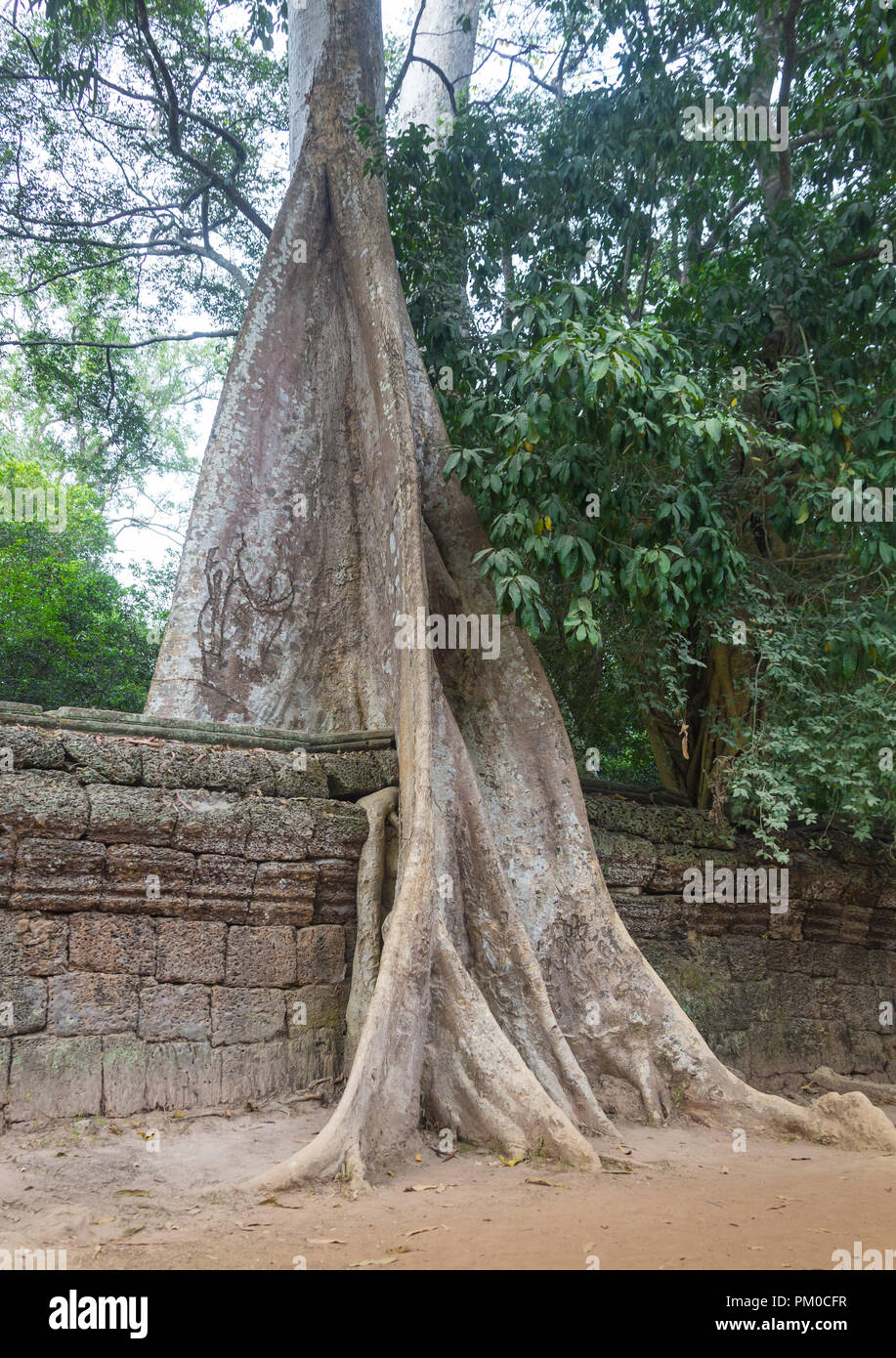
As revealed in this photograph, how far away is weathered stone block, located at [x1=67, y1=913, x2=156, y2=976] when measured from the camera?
13.0ft

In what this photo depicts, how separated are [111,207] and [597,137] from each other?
17.3 ft

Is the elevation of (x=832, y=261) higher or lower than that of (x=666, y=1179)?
higher

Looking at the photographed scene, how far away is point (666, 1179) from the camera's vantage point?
361cm

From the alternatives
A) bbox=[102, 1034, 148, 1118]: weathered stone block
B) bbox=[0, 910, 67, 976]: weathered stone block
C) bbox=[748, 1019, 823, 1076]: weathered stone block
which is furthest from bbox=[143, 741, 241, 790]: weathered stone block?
bbox=[748, 1019, 823, 1076]: weathered stone block

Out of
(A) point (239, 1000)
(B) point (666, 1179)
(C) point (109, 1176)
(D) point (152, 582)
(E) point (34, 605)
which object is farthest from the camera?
(D) point (152, 582)

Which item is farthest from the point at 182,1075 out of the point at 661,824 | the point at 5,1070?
the point at 661,824

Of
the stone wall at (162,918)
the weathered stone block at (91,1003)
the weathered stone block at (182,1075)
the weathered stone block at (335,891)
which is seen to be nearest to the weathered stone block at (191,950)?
the stone wall at (162,918)

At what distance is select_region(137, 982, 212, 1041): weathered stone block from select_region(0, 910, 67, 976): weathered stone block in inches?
14.4

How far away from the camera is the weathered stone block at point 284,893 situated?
4.44 m

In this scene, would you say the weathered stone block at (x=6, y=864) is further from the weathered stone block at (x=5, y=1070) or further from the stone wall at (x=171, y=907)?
the weathered stone block at (x=5, y=1070)

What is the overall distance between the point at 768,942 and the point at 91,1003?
→ 393 centimetres

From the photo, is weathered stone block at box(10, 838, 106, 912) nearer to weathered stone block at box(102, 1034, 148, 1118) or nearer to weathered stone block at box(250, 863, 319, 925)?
weathered stone block at box(102, 1034, 148, 1118)

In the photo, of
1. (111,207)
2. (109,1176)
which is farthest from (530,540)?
(111,207)

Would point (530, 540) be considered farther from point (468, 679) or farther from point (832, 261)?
point (832, 261)
